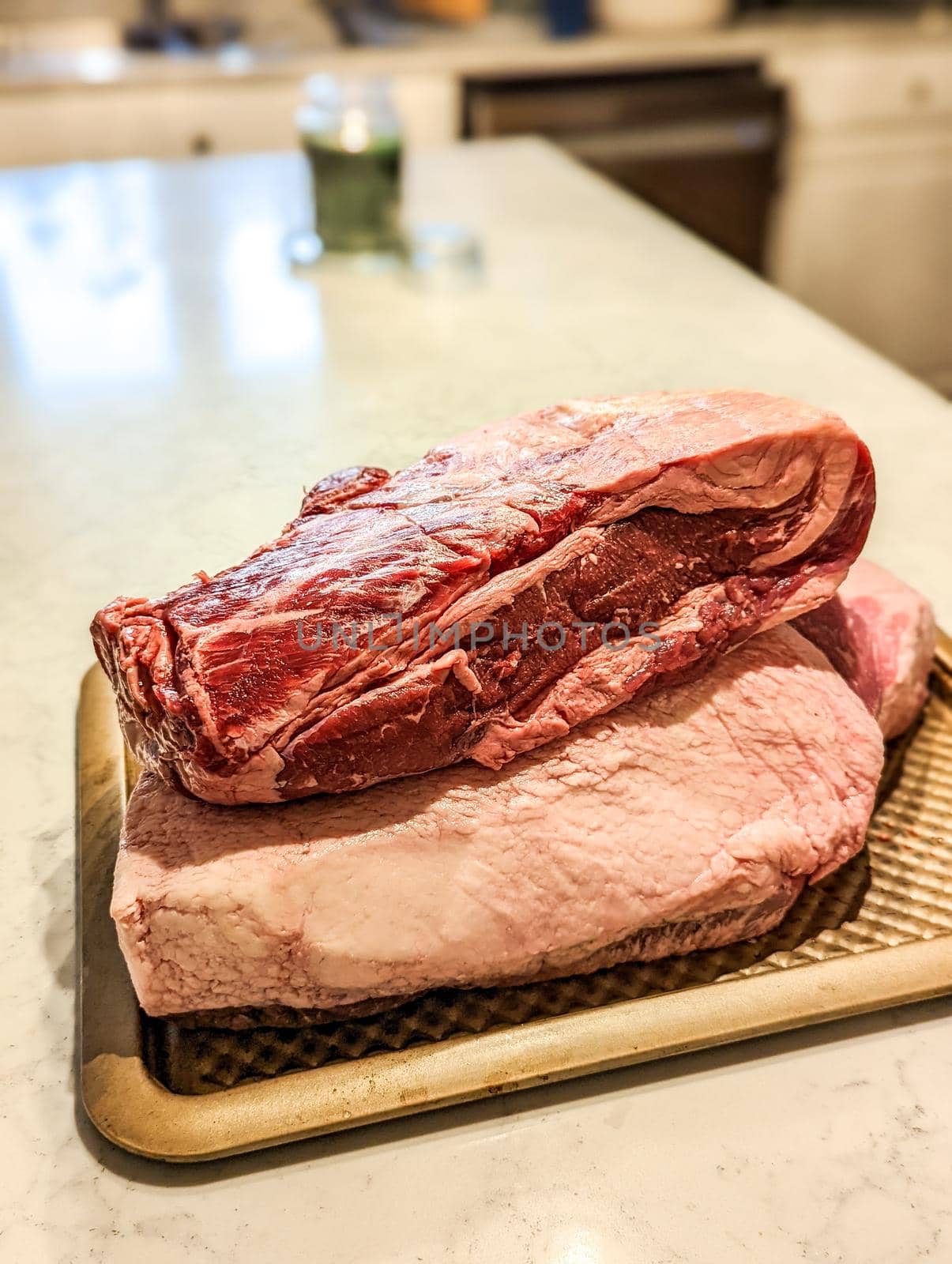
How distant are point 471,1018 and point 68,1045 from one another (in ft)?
1.08

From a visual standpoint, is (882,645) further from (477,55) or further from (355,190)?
(477,55)

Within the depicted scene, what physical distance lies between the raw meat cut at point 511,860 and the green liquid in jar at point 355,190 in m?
1.68

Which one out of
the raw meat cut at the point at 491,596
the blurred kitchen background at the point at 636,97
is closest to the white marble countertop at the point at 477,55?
the blurred kitchen background at the point at 636,97

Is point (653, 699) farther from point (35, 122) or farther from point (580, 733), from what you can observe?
point (35, 122)

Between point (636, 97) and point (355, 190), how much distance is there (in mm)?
1814

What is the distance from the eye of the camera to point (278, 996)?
88 cm

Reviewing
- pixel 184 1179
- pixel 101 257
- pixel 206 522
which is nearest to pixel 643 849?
pixel 184 1179

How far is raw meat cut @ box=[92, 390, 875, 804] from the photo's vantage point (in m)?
0.88

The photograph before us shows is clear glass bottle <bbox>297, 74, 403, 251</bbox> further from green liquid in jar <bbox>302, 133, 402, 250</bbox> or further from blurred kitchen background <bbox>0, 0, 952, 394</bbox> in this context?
blurred kitchen background <bbox>0, 0, 952, 394</bbox>

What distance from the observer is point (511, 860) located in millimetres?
911

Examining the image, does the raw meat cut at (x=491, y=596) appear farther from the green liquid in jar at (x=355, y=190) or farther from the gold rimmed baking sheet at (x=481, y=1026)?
the green liquid in jar at (x=355, y=190)

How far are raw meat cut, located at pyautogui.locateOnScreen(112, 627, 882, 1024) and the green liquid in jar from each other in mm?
1678

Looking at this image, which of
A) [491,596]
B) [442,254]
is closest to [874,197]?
[442,254]

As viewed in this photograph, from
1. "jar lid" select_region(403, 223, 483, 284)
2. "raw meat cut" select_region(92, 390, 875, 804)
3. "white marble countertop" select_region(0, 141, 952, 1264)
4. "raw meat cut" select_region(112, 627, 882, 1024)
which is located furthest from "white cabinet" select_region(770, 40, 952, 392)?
"raw meat cut" select_region(112, 627, 882, 1024)
